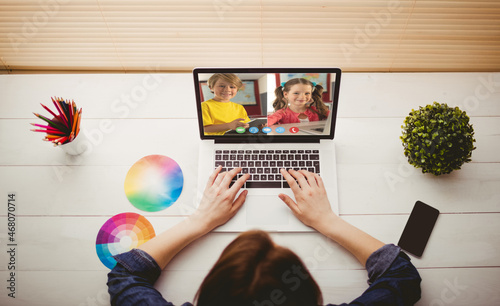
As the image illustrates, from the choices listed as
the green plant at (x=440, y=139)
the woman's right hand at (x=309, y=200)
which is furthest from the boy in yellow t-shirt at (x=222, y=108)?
the green plant at (x=440, y=139)

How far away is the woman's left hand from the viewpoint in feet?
2.75

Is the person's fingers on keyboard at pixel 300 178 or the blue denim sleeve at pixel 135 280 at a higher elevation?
the person's fingers on keyboard at pixel 300 178

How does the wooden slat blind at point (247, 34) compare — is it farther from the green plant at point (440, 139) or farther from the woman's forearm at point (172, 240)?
the woman's forearm at point (172, 240)

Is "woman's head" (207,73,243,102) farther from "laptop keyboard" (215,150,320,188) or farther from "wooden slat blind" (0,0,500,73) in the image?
"wooden slat blind" (0,0,500,73)

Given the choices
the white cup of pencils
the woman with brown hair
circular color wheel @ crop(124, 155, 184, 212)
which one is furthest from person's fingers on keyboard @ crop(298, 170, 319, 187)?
the white cup of pencils

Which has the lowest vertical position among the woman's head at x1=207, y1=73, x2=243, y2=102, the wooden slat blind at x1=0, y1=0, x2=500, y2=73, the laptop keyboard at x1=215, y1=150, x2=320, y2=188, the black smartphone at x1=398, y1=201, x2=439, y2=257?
the black smartphone at x1=398, y1=201, x2=439, y2=257

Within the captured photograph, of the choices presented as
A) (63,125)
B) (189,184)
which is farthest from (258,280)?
(63,125)

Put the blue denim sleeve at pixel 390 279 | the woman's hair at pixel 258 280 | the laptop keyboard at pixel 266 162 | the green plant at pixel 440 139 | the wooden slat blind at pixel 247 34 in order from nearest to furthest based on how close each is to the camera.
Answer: the woman's hair at pixel 258 280 → the blue denim sleeve at pixel 390 279 → the green plant at pixel 440 139 → the laptop keyboard at pixel 266 162 → the wooden slat blind at pixel 247 34

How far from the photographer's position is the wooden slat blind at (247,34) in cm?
104

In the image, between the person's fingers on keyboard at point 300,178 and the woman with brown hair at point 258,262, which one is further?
the person's fingers on keyboard at point 300,178

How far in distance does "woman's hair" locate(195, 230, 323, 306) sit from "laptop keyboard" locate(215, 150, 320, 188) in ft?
0.95

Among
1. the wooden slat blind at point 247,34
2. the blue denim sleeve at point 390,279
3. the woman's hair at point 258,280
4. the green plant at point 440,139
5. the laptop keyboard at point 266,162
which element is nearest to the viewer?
the woman's hair at point 258,280

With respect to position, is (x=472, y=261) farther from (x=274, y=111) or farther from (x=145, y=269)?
(x=145, y=269)

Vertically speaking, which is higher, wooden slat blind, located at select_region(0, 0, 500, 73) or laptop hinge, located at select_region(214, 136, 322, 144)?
wooden slat blind, located at select_region(0, 0, 500, 73)
